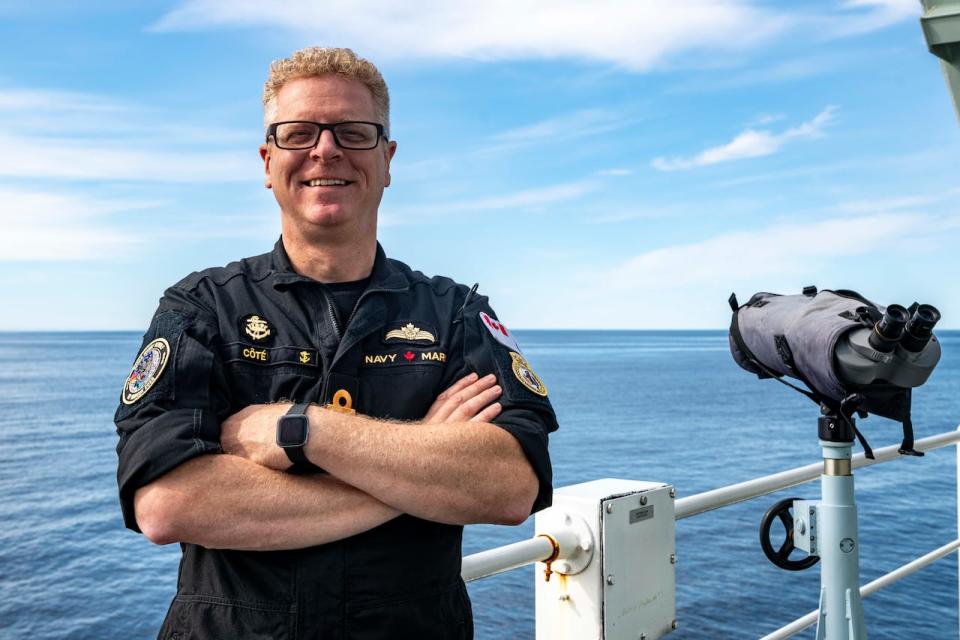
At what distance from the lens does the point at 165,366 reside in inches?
71.0

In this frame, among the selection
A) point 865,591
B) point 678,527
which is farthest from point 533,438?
point 678,527

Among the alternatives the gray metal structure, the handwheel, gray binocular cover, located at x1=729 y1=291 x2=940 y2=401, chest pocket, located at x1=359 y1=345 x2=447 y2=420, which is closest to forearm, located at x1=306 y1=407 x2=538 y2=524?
chest pocket, located at x1=359 y1=345 x2=447 y2=420

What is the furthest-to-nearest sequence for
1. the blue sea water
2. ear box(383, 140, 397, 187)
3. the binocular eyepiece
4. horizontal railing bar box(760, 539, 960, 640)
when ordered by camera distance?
the blue sea water → horizontal railing bar box(760, 539, 960, 640) → the binocular eyepiece → ear box(383, 140, 397, 187)

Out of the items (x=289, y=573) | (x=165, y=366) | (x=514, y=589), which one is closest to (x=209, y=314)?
(x=165, y=366)

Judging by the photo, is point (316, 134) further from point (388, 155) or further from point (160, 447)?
point (160, 447)

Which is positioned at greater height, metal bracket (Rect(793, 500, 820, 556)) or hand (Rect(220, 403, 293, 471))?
hand (Rect(220, 403, 293, 471))

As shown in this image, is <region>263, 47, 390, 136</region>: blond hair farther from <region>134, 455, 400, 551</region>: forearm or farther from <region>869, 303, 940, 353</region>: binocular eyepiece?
<region>869, 303, 940, 353</region>: binocular eyepiece

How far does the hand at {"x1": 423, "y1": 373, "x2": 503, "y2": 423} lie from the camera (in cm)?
195

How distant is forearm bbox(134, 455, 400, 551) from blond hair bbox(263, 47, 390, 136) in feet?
2.87

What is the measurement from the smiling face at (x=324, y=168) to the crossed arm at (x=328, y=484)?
458mm

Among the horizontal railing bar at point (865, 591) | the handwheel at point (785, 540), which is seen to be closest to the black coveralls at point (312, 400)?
the handwheel at point (785, 540)

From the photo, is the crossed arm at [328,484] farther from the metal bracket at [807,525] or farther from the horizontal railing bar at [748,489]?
the metal bracket at [807,525]

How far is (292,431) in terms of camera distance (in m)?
1.75

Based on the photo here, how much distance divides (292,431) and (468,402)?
422 mm
